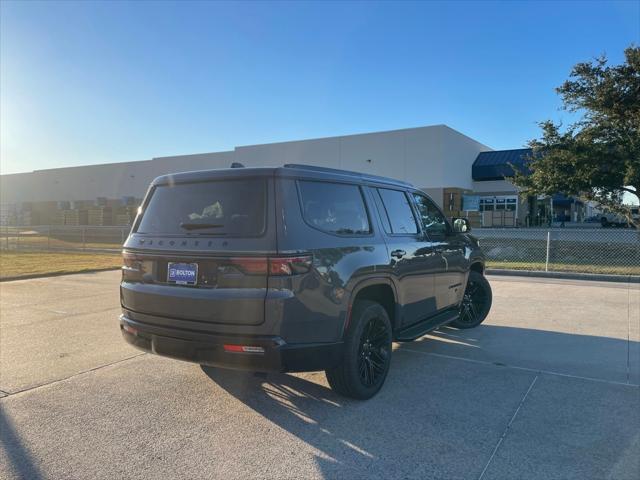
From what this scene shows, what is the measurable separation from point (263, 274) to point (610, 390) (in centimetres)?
354

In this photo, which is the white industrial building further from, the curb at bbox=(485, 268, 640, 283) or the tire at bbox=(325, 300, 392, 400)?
the tire at bbox=(325, 300, 392, 400)

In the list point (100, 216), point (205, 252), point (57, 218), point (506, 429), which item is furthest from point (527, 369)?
point (57, 218)

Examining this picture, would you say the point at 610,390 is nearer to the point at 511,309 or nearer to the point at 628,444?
the point at 628,444

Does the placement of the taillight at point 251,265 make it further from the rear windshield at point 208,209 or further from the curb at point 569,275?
the curb at point 569,275

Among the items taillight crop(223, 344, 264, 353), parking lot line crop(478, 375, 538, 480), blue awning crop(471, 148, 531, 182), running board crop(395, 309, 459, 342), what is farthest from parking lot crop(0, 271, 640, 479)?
blue awning crop(471, 148, 531, 182)

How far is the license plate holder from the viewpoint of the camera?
3.64 m

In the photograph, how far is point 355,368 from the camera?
3953 millimetres

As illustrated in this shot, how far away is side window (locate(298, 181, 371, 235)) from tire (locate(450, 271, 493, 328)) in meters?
3.25

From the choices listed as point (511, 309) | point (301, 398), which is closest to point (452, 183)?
point (511, 309)

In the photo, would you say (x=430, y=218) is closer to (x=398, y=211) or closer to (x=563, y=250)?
(x=398, y=211)

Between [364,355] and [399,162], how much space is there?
3183cm

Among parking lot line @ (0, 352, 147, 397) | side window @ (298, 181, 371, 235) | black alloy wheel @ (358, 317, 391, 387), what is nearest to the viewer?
side window @ (298, 181, 371, 235)

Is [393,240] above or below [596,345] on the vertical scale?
above

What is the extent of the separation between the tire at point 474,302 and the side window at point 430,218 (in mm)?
1356
